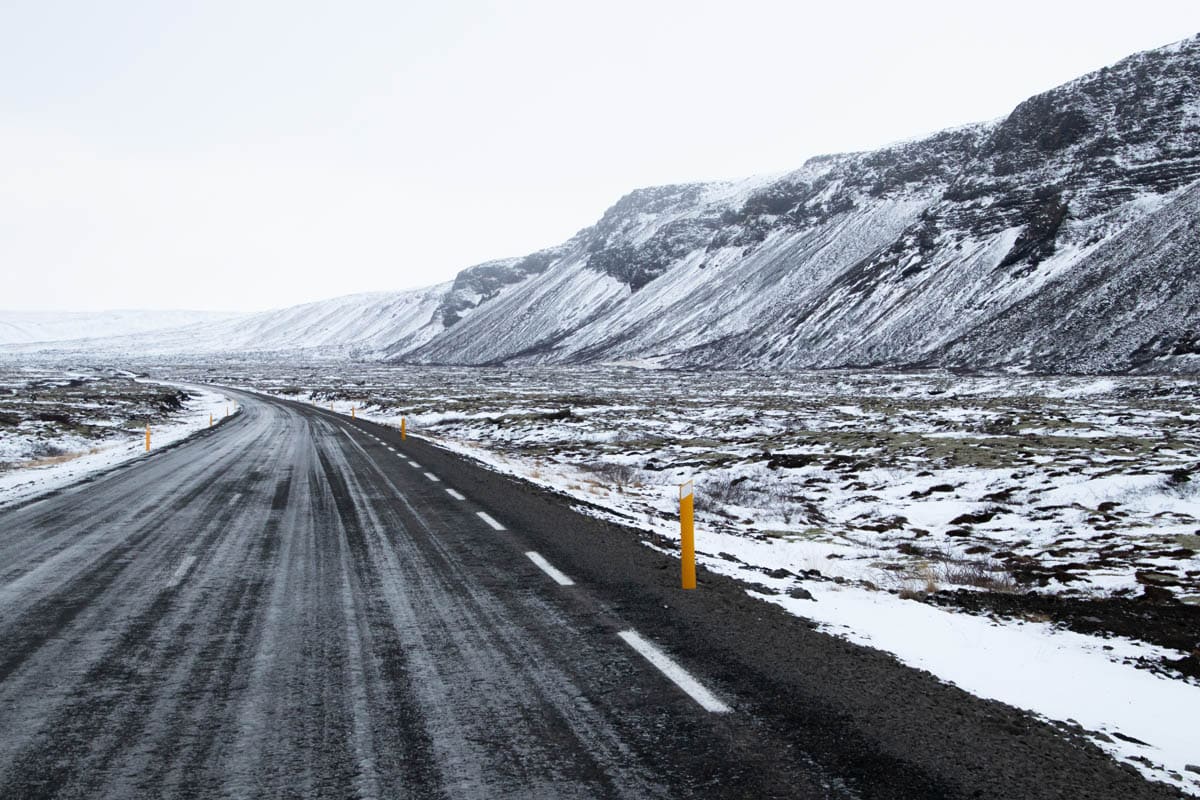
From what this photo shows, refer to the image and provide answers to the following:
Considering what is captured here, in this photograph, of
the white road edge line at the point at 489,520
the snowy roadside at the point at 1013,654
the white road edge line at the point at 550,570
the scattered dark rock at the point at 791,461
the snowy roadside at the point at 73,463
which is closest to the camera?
the snowy roadside at the point at 1013,654

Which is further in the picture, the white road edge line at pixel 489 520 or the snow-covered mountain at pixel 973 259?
the snow-covered mountain at pixel 973 259

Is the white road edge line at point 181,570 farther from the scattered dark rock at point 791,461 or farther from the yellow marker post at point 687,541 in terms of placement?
the scattered dark rock at point 791,461

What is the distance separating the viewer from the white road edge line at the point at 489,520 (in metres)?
9.84

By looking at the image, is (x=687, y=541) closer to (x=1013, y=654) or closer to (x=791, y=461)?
(x=1013, y=654)

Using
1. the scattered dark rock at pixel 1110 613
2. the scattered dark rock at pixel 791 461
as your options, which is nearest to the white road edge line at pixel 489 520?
the scattered dark rock at pixel 1110 613

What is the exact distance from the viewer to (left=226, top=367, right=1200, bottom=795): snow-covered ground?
4.85m

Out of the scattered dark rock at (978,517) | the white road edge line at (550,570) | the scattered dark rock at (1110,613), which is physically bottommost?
the scattered dark rock at (978,517)

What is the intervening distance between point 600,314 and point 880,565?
162361 mm

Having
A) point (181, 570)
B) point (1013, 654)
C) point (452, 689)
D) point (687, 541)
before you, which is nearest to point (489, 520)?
point (181, 570)

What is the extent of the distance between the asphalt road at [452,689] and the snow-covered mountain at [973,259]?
6750cm

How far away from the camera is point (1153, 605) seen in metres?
6.41

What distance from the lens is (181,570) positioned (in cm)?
724

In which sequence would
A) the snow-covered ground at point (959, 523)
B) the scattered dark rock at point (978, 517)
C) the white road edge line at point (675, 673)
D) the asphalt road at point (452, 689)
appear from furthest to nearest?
the scattered dark rock at point (978, 517), the snow-covered ground at point (959, 523), the white road edge line at point (675, 673), the asphalt road at point (452, 689)

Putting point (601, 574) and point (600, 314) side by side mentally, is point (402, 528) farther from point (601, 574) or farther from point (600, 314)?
point (600, 314)
